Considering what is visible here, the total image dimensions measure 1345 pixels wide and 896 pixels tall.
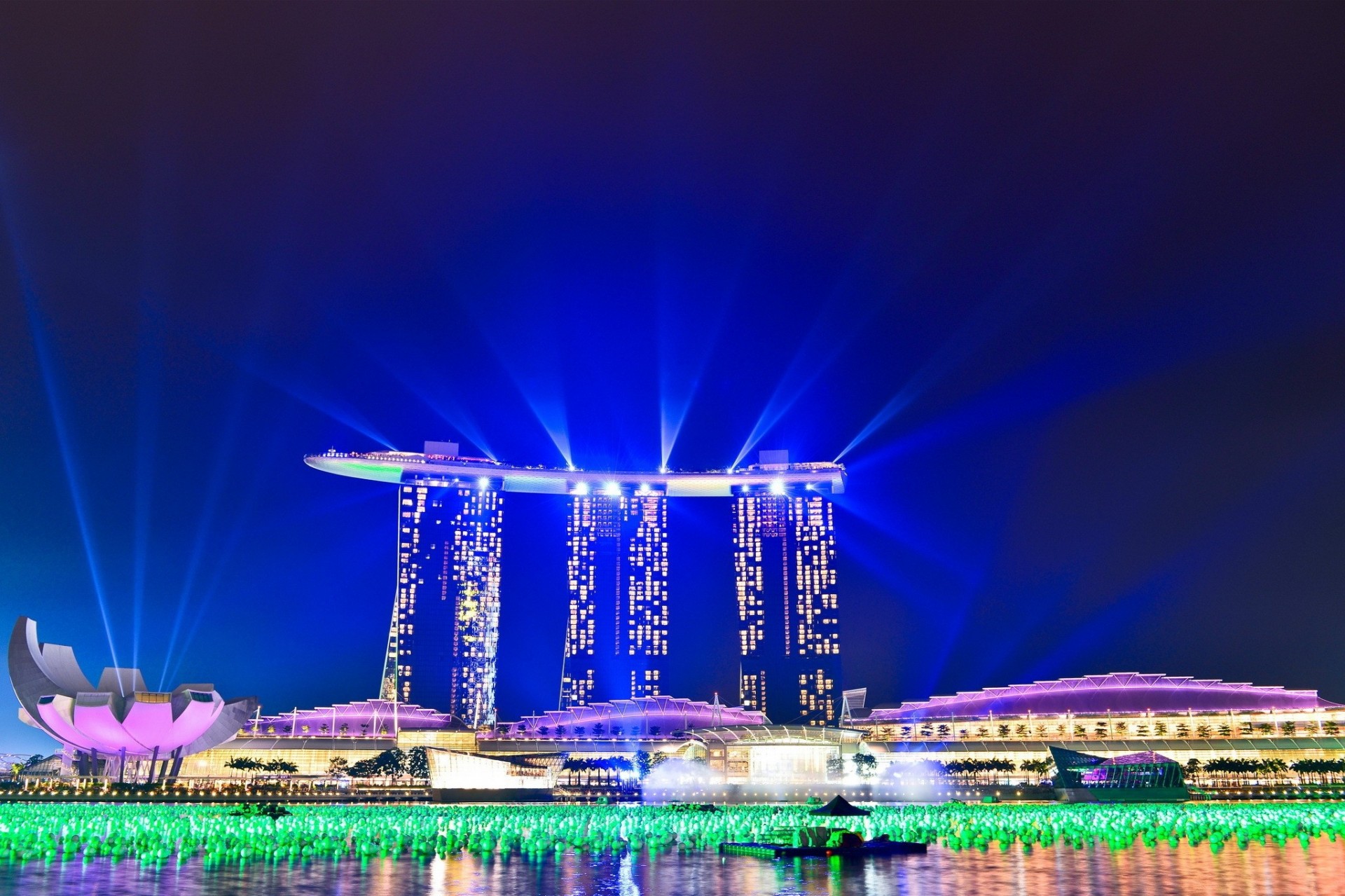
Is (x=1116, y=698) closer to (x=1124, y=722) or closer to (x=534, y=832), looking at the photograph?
(x=1124, y=722)

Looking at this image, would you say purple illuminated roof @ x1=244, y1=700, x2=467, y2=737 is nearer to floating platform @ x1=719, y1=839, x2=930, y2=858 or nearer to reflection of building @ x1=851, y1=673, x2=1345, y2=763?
reflection of building @ x1=851, y1=673, x2=1345, y2=763

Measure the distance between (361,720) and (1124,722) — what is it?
390ft

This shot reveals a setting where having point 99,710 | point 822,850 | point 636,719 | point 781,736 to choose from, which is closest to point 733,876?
point 822,850

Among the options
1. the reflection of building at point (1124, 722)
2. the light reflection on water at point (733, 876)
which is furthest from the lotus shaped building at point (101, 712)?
the reflection of building at point (1124, 722)

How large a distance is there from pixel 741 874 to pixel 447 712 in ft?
541

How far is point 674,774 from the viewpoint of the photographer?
12612 centimetres

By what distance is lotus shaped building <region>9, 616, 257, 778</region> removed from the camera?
9569 cm

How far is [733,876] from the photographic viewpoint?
35.7m

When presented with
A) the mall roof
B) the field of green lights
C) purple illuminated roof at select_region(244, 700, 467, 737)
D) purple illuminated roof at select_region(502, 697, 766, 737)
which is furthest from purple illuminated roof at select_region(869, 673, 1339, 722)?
the field of green lights

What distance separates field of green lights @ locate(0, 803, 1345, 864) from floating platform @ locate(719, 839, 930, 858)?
7.03 feet

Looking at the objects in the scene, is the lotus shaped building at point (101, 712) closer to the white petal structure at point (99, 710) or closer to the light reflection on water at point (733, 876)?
the white petal structure at point (99, 710)

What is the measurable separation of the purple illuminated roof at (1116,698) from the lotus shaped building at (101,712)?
364 feet

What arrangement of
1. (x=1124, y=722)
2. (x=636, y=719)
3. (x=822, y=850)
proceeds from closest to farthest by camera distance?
(x=822, y=850) < (x=1124, y=722) < (x=636, y=719)

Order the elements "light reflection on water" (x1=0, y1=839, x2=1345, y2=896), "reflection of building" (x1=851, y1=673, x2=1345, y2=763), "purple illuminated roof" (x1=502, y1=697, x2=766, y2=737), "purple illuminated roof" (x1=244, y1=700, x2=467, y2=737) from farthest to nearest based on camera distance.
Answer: "purple illuminated roof" (x1=502, y1=697, x2=766, y2=737) → "purple illuminated roof" (x1=244, y1=700, x2=467, y2=737) → "reflection of building" (x1=851, y1=673, x2=1345, y2=763) → "light reflection on water" (x1=0, y1=839, x2=1345, y2=896)
